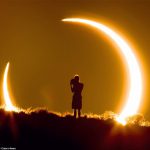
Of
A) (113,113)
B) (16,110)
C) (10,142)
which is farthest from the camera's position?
(113,113)

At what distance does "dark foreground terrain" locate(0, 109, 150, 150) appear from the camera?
17.1 meters

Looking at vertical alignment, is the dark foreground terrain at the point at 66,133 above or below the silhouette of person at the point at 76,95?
below

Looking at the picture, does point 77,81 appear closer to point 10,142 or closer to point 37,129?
point 37,129

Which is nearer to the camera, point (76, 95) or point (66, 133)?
point (66, 133)

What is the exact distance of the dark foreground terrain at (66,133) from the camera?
1711 centimetres

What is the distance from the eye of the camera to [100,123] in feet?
65.5

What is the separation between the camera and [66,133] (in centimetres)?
1797

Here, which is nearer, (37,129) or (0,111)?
(37,129)

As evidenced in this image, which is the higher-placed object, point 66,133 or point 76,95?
point 76,95

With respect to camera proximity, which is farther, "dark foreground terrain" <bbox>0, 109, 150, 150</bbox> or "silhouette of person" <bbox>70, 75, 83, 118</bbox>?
"silhouette of person" <bbox>70, 75, 83, 118</bbox>

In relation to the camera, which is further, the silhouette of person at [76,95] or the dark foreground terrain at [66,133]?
the silhouette of person at [76,95]

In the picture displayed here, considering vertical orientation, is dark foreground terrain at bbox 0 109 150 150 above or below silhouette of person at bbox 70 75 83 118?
below

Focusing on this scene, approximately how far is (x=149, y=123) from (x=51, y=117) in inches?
188

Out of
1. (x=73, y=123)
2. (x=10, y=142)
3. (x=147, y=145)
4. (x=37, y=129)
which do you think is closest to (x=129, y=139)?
(x=147, y=145)
